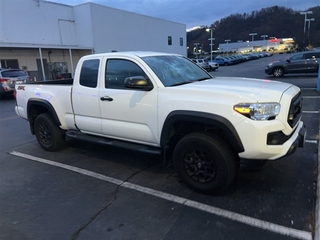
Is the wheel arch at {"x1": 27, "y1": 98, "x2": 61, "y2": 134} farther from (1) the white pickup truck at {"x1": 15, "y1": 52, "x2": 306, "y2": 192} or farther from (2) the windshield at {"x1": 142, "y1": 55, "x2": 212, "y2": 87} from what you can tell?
(2) the windshield at {"x1": 142, "y1": 55, "x2": 212, "y2": 87}

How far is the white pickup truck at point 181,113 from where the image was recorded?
3092 millimetres

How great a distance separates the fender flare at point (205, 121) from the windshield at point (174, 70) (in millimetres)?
563

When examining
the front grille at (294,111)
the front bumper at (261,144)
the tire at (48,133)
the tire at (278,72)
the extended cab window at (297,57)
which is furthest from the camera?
the tire at (278,72)

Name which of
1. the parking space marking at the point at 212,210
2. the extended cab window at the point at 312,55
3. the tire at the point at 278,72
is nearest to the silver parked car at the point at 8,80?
the parking space marking at the point at 212,210

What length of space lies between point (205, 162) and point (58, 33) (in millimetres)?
28970

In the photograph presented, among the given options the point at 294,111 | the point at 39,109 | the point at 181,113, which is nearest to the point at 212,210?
the point at 181,113

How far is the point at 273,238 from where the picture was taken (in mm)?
2658

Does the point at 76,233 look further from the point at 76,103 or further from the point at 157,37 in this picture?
the point at 157,37

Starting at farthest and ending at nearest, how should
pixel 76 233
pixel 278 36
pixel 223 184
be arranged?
1. pixel 278 36
2. pixel 223 184
3. pixel 76 233

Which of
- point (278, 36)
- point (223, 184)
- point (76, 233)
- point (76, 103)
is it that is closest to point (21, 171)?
point (76, 103)

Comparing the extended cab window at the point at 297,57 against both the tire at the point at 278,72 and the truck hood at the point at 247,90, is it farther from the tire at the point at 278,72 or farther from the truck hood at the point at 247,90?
the truck hood at the point at 247,90

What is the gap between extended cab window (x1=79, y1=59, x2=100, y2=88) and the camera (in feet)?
14.9

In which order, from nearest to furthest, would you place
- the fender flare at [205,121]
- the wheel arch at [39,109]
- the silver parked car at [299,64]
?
the fender flare at [205,121]
the wheel arch at [39,109]
the silver parked car at [299,64]

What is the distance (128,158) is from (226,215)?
239 cm
